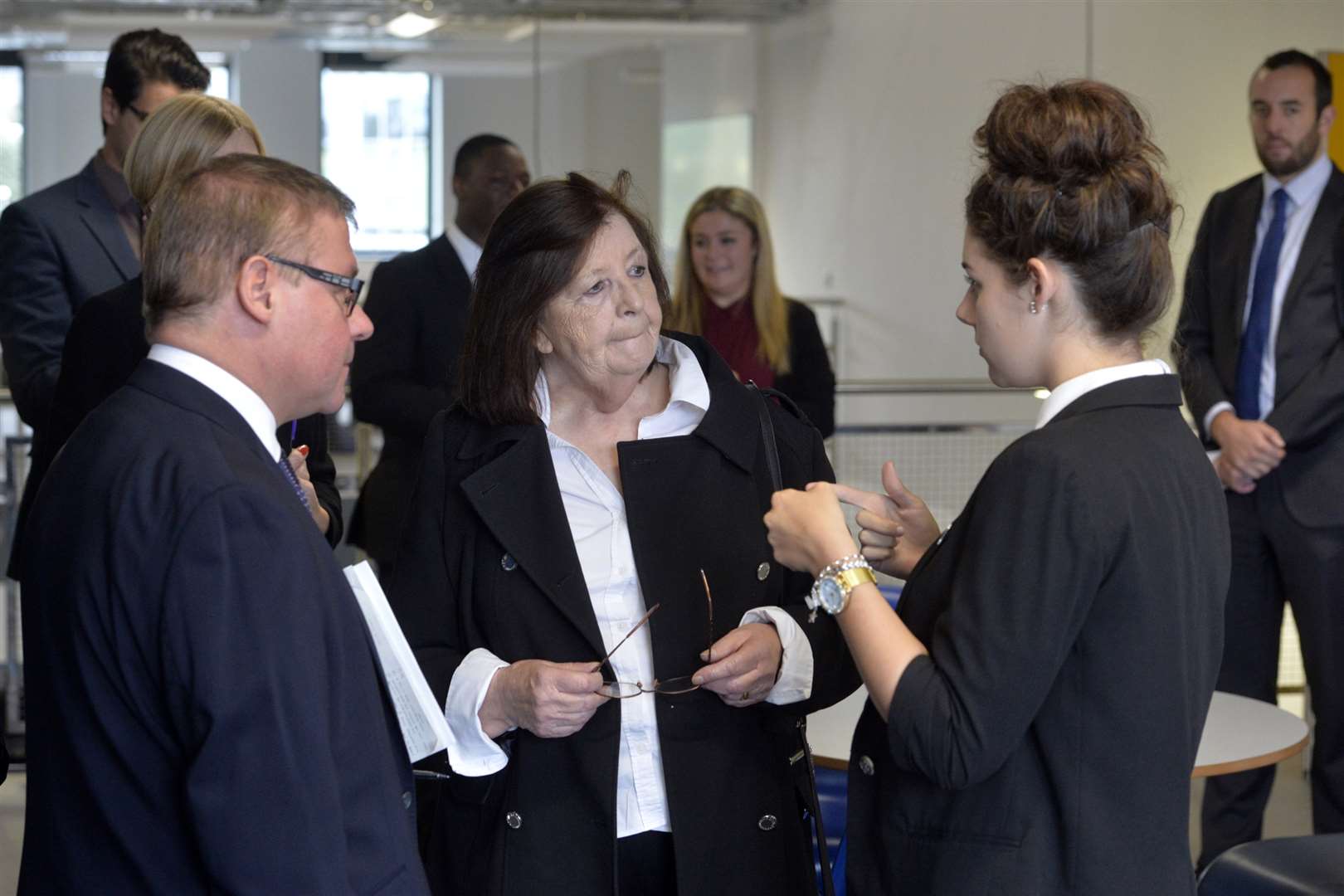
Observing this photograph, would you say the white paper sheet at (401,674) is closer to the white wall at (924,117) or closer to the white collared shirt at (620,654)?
the white collared shirt at (620,654)

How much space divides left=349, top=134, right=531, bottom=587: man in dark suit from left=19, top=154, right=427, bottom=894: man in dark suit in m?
2.50

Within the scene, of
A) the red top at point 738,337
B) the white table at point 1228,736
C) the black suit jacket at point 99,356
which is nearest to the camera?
the black suit jacket at point 99,356

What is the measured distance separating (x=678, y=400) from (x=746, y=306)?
108 inches

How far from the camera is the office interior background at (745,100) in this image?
→ 763 cm

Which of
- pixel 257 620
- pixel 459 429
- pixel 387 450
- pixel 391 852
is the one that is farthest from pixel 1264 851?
pixel 387 450

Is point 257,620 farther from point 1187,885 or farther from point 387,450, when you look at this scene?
point 387,450

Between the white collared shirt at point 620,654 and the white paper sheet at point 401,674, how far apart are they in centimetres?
33

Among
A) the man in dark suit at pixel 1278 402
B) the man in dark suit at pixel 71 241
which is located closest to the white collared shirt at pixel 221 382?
the man in dark suit at pixel 71 241

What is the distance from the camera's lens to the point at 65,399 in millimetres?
2424

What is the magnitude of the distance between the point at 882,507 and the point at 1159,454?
0.45 m

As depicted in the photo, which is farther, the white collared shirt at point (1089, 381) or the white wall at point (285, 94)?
the white wall at point (285, 94)

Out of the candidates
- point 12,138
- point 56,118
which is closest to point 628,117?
point 56,118

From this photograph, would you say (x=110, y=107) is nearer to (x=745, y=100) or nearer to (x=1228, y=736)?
(x=1228, y=736)

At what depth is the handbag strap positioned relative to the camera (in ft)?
6.95
